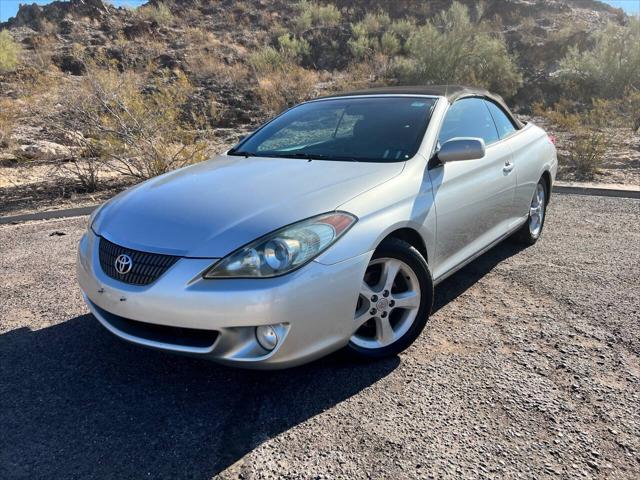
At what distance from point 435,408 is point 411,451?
1.14 ft

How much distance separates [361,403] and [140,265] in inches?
51.2

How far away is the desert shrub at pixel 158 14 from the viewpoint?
28891mm

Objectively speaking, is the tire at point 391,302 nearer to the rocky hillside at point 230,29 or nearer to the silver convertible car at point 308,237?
the silver convertible car at point 308,237

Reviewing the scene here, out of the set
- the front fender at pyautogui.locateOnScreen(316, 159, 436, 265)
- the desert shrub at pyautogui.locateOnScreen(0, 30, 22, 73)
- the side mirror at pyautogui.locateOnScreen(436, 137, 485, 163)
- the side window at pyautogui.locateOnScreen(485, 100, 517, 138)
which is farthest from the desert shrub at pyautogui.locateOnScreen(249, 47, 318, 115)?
the front fender at pyautogui.locateOnScreen(316, 159, 436, 265)

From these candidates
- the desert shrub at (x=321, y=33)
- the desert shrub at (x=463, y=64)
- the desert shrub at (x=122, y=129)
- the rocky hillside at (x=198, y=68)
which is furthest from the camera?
the desert shrub at (x=321, y=33)

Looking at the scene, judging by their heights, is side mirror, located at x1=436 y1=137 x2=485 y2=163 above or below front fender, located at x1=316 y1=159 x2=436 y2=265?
above

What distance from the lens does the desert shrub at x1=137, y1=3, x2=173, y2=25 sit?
2889 centimetres

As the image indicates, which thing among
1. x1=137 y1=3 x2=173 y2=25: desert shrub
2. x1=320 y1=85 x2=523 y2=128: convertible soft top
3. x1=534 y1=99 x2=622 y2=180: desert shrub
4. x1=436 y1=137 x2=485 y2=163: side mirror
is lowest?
x1=534 y1=99 x2=622 y2=180: desert shrub

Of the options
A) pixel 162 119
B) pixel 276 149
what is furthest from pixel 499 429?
pixel 162 119

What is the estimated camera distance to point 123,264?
8.54 ft

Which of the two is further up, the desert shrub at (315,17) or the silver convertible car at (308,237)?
the desert shrub at (315,17)

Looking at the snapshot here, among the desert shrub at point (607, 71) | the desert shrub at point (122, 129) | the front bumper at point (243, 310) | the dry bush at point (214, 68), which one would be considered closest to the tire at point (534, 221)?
the front bumper at point (243, 310)

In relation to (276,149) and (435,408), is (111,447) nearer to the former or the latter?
(435,408)

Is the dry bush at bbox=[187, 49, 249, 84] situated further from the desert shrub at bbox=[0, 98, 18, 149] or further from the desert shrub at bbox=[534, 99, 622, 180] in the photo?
the desert shrub at bbox=[534, 99, 622, 180]
